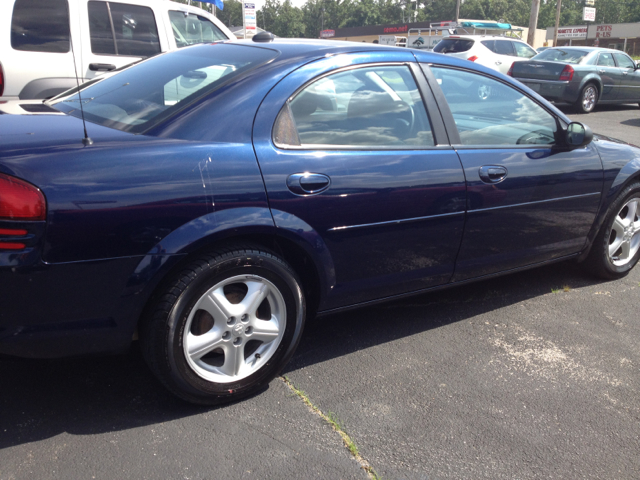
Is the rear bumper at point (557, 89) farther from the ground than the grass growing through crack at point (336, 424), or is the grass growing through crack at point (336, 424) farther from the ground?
the rear bumper at point (557, 89)

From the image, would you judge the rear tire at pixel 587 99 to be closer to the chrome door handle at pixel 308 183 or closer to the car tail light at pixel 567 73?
the car tail light at pixel 567 73

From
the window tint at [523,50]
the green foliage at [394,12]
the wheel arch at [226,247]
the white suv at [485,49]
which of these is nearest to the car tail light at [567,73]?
the white suv at [485,49]

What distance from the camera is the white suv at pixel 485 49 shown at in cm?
1605

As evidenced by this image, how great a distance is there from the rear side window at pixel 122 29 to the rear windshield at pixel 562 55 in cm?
1028

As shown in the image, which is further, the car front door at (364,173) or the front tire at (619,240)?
the front tire at (619,240)

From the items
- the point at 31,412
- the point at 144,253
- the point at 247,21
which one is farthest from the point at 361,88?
the point at 247,21

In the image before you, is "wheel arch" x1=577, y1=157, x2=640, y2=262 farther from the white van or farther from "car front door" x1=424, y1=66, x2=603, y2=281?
the white van

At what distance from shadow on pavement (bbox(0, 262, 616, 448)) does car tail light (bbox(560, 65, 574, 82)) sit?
11.3 metres

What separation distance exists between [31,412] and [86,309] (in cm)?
61

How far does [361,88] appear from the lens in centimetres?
311

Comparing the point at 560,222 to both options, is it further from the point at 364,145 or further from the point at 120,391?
the point at 120,391

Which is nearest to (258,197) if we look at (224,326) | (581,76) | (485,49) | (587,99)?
(224,326)

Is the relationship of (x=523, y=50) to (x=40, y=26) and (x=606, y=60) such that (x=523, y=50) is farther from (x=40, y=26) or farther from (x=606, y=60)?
(x=40, y=26)

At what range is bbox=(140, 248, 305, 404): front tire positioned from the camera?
2445 mm
